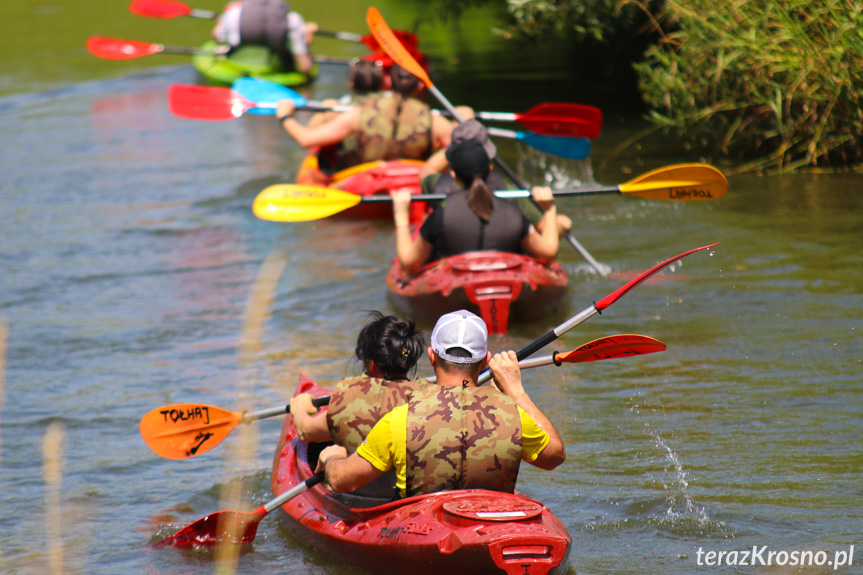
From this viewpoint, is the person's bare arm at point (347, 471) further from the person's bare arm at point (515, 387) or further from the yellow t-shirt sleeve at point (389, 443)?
the person's bare arm at point (515, 387)

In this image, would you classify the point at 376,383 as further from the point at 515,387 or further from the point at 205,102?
the point at 205,102

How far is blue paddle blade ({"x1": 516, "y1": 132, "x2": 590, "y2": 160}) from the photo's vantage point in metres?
7.65

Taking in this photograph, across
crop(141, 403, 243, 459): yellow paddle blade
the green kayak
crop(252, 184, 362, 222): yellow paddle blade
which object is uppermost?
crop(252, 184, 362, 222): yellow paddle blade

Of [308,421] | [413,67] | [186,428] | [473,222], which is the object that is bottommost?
[186,428]

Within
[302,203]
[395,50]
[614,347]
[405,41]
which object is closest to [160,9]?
[405,41]

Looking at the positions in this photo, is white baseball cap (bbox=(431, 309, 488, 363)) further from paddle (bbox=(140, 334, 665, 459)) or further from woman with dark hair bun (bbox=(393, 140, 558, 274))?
woman with dark hair bun (bbox=(393, 140, 558, 274))

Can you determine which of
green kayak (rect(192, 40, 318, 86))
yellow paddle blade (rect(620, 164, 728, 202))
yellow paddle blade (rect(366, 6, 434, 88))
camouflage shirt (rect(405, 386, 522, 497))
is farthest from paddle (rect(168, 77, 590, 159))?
green kayak (rect(192, 40, 318, 86))

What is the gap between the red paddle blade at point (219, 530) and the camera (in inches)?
157

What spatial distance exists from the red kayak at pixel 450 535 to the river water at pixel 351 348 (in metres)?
0.24

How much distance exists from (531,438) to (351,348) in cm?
306

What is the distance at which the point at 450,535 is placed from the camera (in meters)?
3.06

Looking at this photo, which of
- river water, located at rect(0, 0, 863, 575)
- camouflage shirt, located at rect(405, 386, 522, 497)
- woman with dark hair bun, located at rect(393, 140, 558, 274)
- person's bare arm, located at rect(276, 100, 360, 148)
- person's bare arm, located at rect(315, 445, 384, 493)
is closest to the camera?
camouflage shirt, located at rect(405, 386, 522, 497)

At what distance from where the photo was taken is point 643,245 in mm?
7781

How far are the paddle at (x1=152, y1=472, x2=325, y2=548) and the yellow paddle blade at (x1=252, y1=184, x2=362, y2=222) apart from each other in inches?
105
